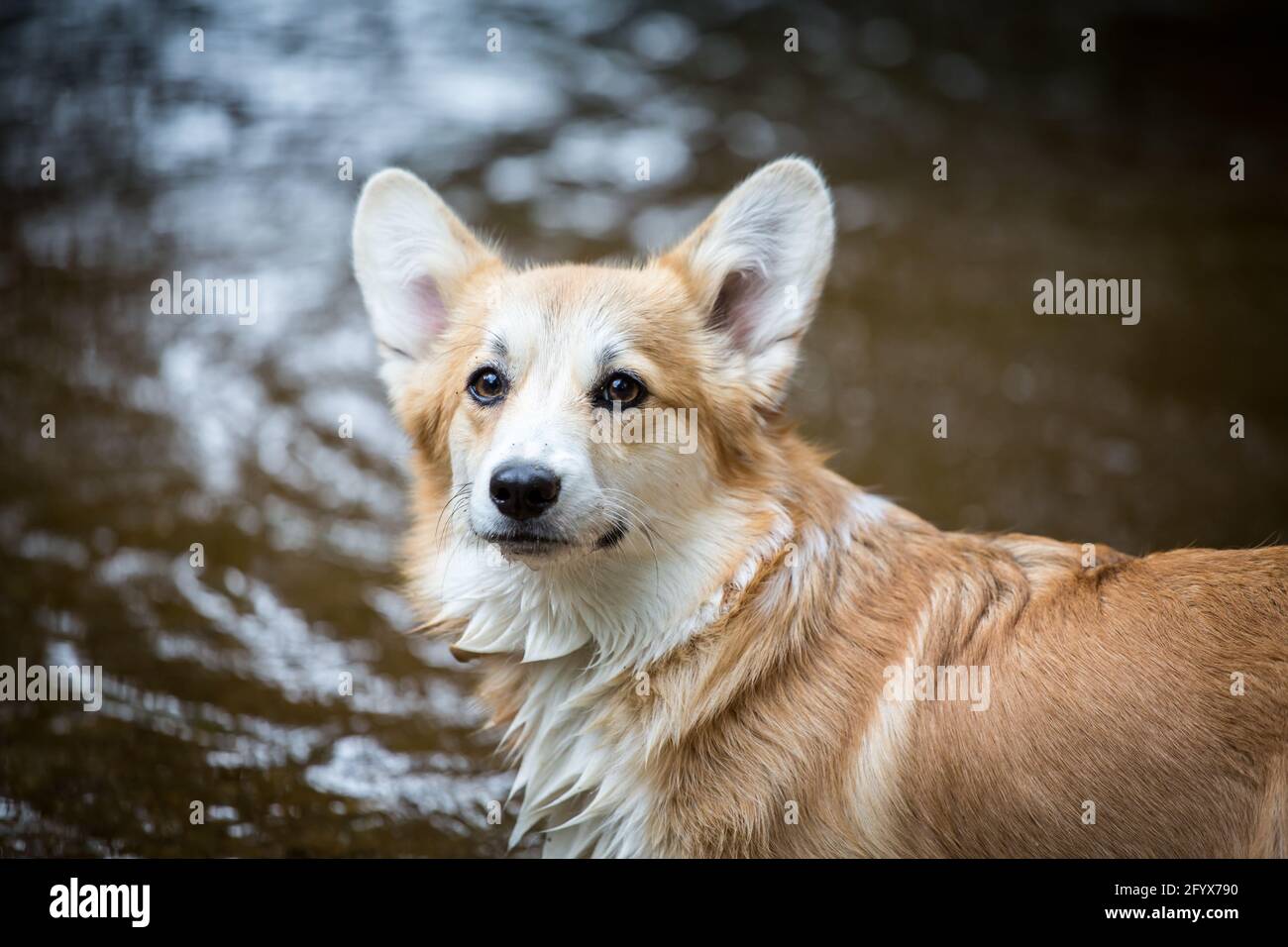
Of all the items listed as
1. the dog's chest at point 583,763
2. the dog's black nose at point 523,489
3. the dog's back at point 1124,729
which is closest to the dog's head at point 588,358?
the dog's black nose at point 523,489

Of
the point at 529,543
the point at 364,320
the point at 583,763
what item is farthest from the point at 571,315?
the point at 364,320

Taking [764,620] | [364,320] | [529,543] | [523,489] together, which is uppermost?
[364,320]

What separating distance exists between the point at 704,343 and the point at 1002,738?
1370 mm

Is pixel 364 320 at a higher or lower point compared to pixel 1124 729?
higher

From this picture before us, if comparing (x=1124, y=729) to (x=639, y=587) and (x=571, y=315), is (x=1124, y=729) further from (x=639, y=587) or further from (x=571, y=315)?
(x=571, y=315)

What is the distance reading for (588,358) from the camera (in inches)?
124

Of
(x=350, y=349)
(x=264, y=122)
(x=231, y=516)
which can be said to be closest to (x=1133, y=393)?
(x=350, y=349)

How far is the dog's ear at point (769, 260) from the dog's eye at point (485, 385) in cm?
67

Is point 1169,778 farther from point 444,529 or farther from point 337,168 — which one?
point 337,168

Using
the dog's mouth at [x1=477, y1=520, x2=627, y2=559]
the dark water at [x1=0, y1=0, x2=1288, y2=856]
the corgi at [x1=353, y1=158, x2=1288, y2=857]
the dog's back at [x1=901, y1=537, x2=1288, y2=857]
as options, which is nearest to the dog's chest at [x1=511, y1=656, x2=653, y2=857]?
the corgi at [x1=353, y1=158, x2=1288, y2=857]

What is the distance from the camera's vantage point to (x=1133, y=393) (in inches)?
264

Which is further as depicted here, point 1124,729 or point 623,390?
point 623,390

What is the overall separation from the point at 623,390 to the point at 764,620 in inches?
28.7

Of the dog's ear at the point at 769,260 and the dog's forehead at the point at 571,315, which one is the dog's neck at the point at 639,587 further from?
the dog's forehead at the point at 571,315
